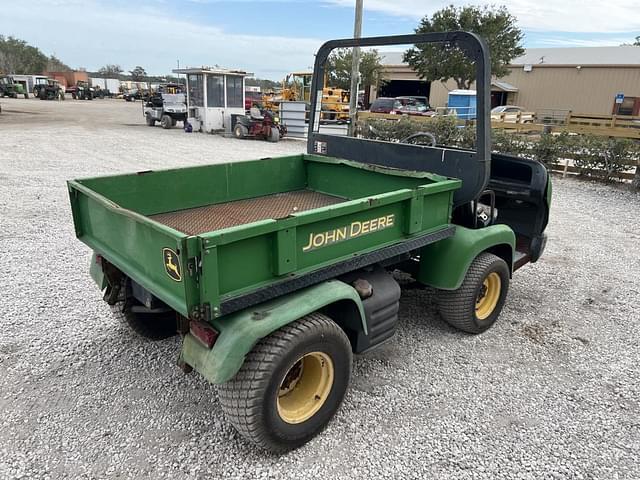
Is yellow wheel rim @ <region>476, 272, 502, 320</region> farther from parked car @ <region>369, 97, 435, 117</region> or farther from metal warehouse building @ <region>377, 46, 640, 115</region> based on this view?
metal warehouse building @ <region>377, 46, 640, 115</region>

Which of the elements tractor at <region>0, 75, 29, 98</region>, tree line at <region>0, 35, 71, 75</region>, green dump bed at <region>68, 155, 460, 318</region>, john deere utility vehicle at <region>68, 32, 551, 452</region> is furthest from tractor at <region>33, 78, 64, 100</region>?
green dump bed at <region>68, 155, 460, 318</region>

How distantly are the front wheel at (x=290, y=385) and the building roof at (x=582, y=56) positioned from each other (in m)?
35.4

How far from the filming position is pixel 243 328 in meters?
2.28

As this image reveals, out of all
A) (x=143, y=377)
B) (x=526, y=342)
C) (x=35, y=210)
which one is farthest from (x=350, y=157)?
(x=35, y=210)

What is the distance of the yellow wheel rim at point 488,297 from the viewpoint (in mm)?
3916

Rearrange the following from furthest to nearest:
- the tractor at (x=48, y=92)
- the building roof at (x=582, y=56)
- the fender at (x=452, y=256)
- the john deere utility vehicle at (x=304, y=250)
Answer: the tractor at (x=48, y=92) → the building roof at (x=582, y=56) → the fender at (x=452, y=256) → the john deere utility vehicle at (x=304, y=250)

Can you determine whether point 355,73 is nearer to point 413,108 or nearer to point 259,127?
point 259,127

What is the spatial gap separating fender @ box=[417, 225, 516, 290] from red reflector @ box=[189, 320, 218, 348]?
1838 millimetres

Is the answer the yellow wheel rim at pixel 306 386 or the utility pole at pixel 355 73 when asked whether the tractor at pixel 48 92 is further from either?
the yellow wheel rim at pixel 306 386

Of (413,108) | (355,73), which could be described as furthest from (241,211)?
(413,108)

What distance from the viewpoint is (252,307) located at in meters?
2.43

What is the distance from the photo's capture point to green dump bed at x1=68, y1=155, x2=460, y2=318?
2.24 meters

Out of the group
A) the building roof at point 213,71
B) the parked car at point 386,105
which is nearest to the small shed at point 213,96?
the building roof at point 213,71

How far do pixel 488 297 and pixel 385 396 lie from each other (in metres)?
Result: 1.42
